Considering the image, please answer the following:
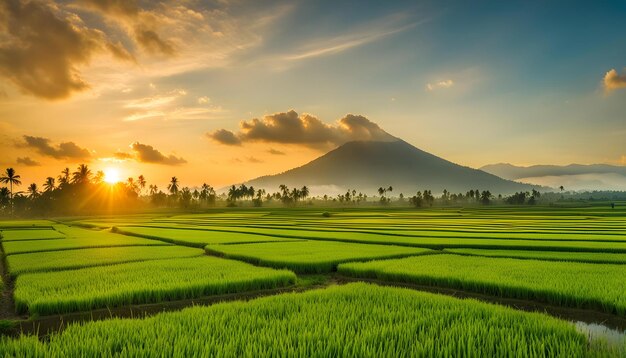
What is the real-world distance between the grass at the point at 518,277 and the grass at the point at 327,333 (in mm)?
2257

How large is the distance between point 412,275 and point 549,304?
11.9 ft

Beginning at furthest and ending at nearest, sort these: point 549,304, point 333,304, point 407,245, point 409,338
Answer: point 407,245, point 549,304, point 333,304, point 409,338

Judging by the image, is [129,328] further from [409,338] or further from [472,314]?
[472,314]

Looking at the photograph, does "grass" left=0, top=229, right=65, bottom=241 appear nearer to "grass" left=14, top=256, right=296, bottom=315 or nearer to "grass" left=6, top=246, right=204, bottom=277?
"grass" left=6, top=246, right=204, bottom=277

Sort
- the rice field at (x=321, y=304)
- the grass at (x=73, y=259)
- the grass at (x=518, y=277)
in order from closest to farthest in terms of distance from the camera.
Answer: the rice field at (x=321, y=304) → the grass at (x=518, y=277) → the grass at (x=73, y=259)

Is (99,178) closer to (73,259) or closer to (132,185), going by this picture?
(132,185)

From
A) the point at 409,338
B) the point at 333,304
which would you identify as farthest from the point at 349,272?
the point at 409,338

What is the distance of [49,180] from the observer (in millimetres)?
115750

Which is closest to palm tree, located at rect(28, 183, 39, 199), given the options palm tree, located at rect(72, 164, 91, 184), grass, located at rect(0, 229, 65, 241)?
palm tree, located at rect(72, 164, 91, 184)

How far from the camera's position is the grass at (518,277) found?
8672mm

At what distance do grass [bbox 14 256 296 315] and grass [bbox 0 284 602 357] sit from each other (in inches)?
99.2

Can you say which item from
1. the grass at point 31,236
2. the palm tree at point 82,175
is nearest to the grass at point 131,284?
the grass at point 31,236

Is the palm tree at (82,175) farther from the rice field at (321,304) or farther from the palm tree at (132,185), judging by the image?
the rice field at (321,304)

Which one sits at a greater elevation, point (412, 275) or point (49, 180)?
point (49, 180)
